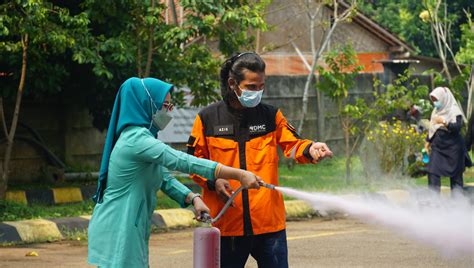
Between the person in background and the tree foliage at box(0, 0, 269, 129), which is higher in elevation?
the tree foliage at box(0, 0, 269, 129)

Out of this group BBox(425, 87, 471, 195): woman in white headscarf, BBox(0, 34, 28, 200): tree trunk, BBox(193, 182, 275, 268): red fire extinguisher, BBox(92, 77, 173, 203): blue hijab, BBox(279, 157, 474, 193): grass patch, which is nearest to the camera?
BBox(193, 182, 275, 268): red fire extinguisher

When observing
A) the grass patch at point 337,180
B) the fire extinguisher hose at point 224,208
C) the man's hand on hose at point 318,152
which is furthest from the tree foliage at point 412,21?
the fire extinguisher hose at point 224,208

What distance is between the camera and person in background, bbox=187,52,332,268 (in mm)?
5605

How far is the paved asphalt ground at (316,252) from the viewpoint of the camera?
9266mm

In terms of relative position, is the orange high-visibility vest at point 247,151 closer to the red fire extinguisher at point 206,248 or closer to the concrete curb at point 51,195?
the red fire extinguisher at point 206,248

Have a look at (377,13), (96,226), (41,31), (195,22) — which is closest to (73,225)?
(41,31)

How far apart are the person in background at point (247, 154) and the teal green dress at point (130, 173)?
1.75ft

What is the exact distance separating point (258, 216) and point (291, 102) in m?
14.7

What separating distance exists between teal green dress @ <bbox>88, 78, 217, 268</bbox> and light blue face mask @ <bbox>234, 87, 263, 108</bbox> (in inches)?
23.6

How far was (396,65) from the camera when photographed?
20297 mm

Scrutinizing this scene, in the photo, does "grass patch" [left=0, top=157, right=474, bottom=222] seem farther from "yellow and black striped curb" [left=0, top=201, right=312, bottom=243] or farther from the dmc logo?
the dmc logo

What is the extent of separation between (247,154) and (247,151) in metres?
0.02

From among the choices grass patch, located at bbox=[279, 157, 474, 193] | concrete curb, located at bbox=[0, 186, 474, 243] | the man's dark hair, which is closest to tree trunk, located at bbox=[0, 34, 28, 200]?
concrete curb, located at bbox=[0, 186, 474, 243]

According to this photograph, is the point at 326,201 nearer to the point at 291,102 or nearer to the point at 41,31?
the point at 41,31
